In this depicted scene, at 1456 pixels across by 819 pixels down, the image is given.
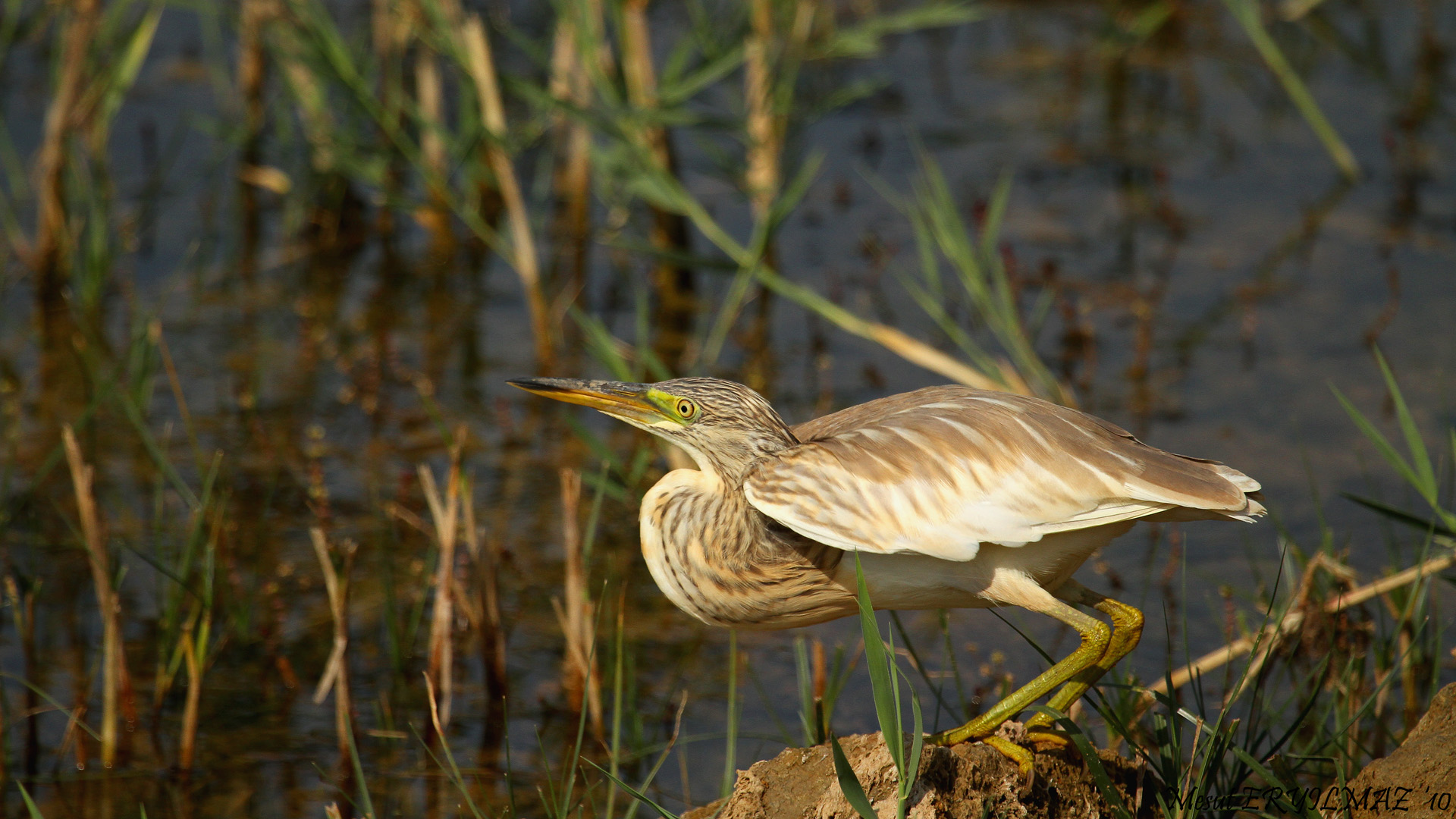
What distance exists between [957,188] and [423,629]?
4389 millimetres

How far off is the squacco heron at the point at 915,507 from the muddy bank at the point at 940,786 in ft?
0.24

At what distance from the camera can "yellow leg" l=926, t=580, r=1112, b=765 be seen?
3092 millimetres

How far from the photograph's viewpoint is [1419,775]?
9.78ft

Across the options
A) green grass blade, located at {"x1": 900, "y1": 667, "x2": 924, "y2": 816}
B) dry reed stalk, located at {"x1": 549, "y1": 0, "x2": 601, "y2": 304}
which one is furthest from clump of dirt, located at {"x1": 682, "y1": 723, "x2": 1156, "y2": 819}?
dry reed stalk, located at {"x1": 549, "y1": 0, "x2": 601, "y2": 304}

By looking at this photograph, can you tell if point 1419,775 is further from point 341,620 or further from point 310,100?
point 310,100

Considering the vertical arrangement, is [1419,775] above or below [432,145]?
below

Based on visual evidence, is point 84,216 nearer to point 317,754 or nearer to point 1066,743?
point 317,754

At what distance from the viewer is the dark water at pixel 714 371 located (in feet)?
14.8

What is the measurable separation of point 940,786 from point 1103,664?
49 cm

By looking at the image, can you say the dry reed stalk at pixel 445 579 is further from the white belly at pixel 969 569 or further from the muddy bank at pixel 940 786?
the white belly at pixel 969 569

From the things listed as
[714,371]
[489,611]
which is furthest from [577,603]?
[714,371]

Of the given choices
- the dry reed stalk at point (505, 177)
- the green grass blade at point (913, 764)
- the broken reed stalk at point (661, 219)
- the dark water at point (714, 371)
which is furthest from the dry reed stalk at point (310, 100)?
the green grass blade at point (913, 764)

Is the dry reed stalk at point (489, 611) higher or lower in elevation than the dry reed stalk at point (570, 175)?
lower

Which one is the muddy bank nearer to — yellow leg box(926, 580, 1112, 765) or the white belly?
yellow leg box(926, 580, 1112, 765)
